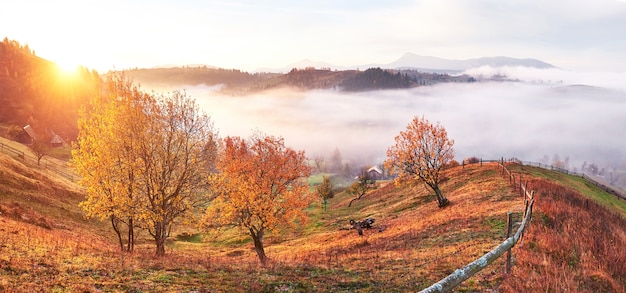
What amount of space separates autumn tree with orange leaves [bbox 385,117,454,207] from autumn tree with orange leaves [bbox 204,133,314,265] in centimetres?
2069

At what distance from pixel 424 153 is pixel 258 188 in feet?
104

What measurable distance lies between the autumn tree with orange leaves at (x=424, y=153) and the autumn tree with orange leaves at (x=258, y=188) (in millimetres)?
20689

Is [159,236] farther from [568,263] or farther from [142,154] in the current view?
[568,263]

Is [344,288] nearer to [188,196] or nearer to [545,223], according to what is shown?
[545,223]

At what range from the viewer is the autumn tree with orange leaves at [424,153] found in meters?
56.0

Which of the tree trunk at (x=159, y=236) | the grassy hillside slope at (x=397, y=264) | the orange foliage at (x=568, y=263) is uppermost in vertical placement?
the orange foliage at (x=568, y=263)

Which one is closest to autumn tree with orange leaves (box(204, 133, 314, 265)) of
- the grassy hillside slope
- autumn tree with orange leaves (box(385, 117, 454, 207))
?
the grassy hillside slope

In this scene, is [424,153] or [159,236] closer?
[159,236]

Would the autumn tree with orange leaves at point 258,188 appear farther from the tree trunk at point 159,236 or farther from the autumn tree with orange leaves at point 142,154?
the tree trunk at point 159,236

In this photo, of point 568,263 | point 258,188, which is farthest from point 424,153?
point 568,263

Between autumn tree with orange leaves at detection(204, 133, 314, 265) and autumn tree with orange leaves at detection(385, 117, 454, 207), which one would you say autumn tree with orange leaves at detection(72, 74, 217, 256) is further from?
autumn tree with orange leaves at detection(385, 117, 454, 207)

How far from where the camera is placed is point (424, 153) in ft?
185

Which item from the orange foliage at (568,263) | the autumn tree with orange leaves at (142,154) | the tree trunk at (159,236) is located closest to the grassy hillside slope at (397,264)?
the orange foliage at (568,263)

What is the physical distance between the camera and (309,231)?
72375mm
